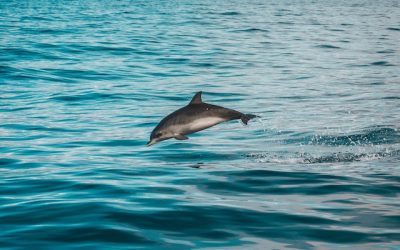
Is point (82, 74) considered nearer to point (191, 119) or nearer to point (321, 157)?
point (321, 157)

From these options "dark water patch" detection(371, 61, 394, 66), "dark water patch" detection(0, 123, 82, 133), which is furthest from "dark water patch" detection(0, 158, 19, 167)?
"dark water patch" detection(371, 61, 394, 66)

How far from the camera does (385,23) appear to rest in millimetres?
62031

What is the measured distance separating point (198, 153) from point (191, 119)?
10.5 ft

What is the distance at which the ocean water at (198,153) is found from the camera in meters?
8.62

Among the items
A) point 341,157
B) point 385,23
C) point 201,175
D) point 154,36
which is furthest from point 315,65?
point 385,23

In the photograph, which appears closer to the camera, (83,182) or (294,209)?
(294,209)

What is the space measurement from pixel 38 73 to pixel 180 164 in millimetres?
15348

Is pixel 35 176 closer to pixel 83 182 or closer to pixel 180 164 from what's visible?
pixel 83 182

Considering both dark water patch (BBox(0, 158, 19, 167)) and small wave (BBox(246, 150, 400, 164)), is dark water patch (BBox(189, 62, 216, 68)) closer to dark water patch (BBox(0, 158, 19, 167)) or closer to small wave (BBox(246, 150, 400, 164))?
small wave (BBox(246, 150, 400, 164))

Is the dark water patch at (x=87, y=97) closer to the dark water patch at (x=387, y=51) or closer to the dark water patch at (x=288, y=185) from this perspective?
the dark water patch at (x=288, y=185)

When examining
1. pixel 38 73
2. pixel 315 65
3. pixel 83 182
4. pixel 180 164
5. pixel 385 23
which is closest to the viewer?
pixel 83 182

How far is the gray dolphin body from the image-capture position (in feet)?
35.7

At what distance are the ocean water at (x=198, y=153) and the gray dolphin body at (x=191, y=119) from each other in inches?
28.1

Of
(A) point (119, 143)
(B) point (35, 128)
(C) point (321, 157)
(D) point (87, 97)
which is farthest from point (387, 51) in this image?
(C) point (321, 157)
